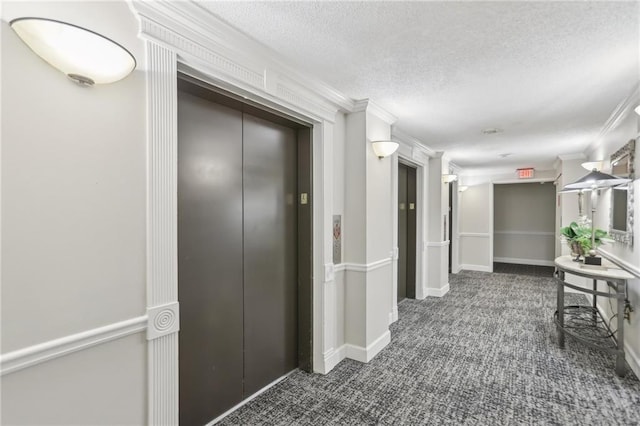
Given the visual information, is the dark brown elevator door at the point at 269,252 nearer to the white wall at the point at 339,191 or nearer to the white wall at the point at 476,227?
the white wall at the point at 339,191

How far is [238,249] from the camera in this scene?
88.3 inches

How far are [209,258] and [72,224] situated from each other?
859mm

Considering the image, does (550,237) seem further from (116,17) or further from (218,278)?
(116,17)

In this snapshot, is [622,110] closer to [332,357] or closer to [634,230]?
[634,230]

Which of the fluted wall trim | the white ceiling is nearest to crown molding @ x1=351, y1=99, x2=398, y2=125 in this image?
the white ceiling

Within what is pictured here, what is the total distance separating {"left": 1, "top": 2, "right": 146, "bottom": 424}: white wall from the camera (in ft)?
3.71

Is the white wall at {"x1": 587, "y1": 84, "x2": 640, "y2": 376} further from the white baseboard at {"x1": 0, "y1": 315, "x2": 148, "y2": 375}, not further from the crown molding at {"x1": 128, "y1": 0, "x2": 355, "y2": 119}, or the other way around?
the white baseboard at {"x1": 0, "y1": 315, "x2": 148, "y2": 375}

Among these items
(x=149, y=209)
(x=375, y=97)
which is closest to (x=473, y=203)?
(x=375, y=97)

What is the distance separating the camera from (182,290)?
1.88m

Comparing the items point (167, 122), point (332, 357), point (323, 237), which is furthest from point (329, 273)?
point (167, 122)

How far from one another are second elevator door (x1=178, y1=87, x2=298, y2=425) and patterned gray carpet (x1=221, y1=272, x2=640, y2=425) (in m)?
0.31

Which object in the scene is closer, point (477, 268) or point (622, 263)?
point (622, 263)

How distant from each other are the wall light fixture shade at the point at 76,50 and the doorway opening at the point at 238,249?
0.54 metres

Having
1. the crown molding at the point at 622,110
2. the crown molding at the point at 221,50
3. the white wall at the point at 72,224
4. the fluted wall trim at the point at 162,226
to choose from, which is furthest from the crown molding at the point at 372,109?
the crown molding at the point at 622,110
